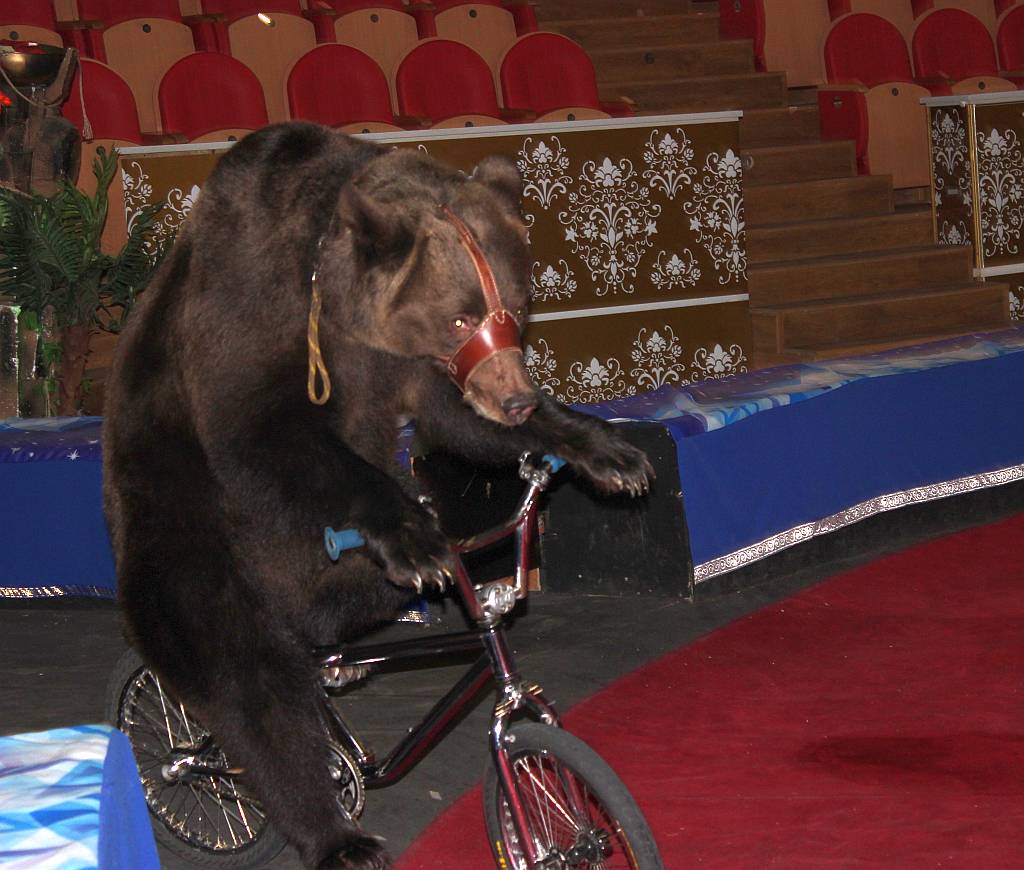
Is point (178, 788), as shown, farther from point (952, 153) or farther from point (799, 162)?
point (799, 162)

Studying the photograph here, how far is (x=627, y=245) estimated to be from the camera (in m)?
6.66

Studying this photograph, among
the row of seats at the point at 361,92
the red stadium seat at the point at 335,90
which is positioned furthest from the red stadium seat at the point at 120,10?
the red stadium seat at the point at 335,90

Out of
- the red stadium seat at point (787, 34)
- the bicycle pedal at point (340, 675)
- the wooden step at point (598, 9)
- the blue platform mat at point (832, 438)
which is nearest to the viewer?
the bicycle pedal at point (340, 675)

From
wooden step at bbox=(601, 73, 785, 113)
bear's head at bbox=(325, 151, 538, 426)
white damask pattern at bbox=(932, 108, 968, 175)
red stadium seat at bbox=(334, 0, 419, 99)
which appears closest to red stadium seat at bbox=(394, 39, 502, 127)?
red stadium seat at bbox=(334, 0, 419, 99)

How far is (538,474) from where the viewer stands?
225cm

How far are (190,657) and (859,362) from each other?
342cm

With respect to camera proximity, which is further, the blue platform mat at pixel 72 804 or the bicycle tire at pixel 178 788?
the bicycle tire at pixel 178 788

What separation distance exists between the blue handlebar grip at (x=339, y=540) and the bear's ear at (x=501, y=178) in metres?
0.68

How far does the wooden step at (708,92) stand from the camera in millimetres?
8328

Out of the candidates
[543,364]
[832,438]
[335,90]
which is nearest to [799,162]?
[543,364]

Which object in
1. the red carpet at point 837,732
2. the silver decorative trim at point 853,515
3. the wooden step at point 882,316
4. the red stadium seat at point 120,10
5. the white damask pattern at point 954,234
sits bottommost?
the red carpet at point 837,732

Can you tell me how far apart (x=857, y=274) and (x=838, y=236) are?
0.33 metres

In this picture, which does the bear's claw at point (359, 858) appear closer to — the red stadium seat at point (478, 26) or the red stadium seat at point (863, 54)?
the red stadium seat at point (478, 26)

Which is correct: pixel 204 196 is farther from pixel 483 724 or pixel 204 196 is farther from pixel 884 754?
pixel 884 754
